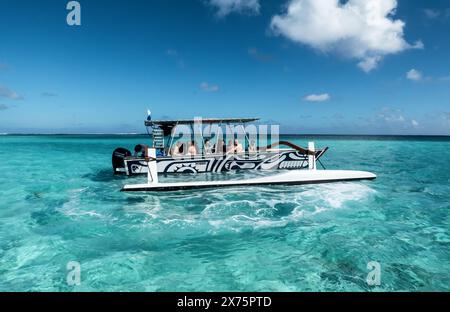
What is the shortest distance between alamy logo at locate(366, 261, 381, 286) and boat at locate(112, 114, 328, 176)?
9201mm

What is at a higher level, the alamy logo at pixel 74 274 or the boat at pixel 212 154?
the boat at pixel 212 154

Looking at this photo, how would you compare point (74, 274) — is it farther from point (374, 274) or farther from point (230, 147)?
point (230, 147)

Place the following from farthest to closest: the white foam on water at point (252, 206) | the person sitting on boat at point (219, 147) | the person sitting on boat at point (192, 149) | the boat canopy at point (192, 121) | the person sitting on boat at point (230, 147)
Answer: the person sitting on boat at point (219, 147), the person sitting on boat at point (192, 149), the person sitting on boat at point (230, 147), the boat canopy at point (192, 121), the white foam on water at point (252, 206)

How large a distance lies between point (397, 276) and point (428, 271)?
787mm

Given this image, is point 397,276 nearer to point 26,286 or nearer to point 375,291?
point 375,291

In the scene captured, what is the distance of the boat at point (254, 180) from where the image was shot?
12266mm

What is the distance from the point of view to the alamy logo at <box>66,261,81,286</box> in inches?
211

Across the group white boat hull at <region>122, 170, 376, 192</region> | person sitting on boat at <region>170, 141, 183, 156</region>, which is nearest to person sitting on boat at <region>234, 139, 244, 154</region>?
white boat hull at <region>122, 170, 376, 192</region>

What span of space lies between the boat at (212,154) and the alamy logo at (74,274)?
9.11m

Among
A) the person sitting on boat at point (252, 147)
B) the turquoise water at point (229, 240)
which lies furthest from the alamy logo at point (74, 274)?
the person sitting on boat at point (252, 147)

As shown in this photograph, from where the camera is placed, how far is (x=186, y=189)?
41.4ft

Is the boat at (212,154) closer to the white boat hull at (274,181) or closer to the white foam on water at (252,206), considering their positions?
the white boat hull at (274,181)

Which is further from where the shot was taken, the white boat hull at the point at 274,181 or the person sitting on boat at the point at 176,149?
the person sitting on boat at the point at 176,149

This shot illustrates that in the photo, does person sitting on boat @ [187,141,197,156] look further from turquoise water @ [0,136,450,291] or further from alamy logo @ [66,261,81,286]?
alamy logo @ [66,261,81,286]
